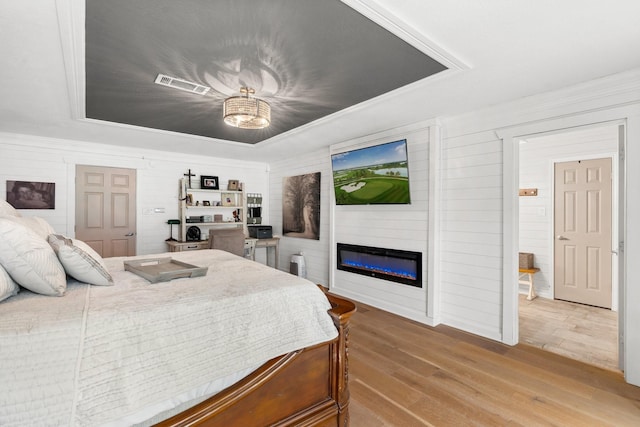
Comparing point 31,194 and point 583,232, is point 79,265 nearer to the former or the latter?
point 31,194

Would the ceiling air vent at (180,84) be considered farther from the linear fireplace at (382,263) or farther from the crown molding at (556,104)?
the linear fireplace at (382,263)

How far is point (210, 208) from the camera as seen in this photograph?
582 cm

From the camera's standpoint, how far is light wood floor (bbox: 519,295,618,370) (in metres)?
2.89

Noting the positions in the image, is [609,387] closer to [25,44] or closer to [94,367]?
[94,367]

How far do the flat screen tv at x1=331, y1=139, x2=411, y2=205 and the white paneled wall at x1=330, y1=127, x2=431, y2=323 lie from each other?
133 millimetres

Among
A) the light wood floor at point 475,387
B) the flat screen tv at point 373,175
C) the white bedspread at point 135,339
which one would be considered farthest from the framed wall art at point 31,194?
the light wood floor at point 475,387

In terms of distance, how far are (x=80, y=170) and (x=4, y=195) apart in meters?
0.92

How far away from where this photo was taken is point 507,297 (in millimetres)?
3057

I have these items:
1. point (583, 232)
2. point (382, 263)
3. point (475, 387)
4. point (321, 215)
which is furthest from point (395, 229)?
point (583, 232)

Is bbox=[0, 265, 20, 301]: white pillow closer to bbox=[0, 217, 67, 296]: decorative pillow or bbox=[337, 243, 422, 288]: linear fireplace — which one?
bbox=[0, 217, 67, 296]: decorative pillow

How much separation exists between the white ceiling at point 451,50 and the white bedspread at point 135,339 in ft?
5.16

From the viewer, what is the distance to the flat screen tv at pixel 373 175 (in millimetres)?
3803

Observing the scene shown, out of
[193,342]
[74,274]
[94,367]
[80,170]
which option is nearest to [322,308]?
[193,342]

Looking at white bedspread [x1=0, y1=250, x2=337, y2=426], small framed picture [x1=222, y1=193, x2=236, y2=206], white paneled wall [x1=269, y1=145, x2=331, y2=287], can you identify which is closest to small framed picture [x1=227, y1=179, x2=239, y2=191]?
small framed picture [x1=222, y1=193, x2=236, y2=206]
